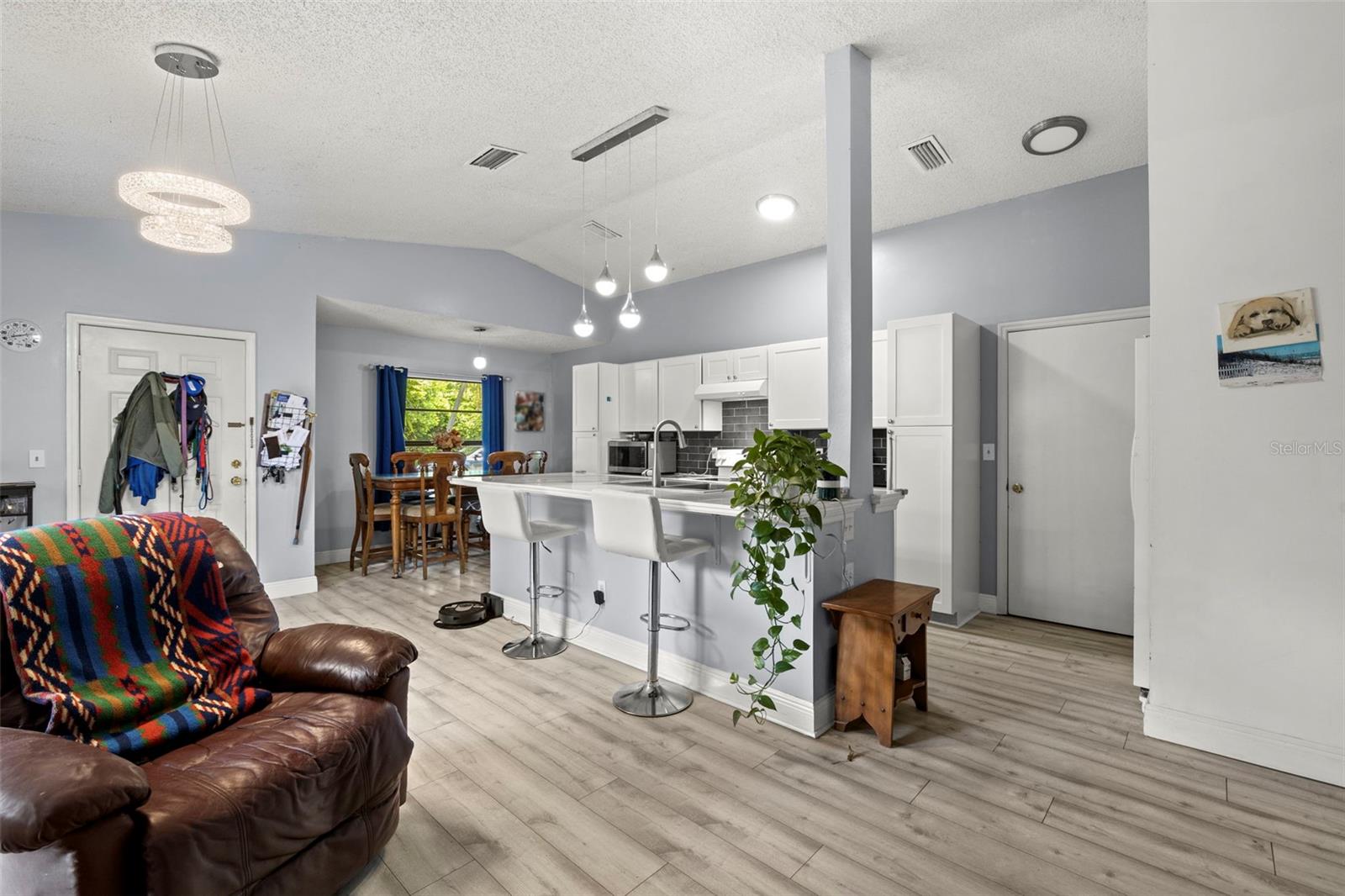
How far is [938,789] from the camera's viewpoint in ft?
7.27

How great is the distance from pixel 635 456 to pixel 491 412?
2.24m

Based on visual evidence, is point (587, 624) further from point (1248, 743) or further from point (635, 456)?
point (1248, 743)

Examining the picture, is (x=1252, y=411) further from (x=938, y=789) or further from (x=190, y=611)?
(x=190, y=611)

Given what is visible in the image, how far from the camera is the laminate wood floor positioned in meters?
1.79

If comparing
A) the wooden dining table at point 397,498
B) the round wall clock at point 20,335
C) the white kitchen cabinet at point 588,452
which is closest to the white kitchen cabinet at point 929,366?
the white kitchen cabinet at point 588,452

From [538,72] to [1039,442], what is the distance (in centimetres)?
384

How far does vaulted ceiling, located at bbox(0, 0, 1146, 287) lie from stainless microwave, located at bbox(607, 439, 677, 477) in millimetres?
2420

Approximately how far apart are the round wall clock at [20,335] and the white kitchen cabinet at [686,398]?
15.1ft

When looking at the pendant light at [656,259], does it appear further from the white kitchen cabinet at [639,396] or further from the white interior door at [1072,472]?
the white interior door at [1072,472]

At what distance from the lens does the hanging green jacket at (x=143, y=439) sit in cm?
430

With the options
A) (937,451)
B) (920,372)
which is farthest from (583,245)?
(937,451)

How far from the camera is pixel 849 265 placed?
2.80m

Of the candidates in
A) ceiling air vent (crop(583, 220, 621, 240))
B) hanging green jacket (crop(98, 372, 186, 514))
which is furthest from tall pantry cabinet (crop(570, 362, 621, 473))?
hanging green jacket (crop(98, 372, 186, 514))

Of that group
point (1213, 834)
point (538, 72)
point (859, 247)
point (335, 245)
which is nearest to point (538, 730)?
point (1213, 834)
